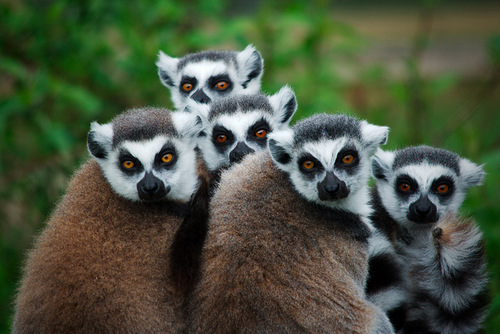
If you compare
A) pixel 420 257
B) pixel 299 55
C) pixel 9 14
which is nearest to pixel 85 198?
pixel 420 257

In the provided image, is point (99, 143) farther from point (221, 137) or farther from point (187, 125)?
point (221, 137)

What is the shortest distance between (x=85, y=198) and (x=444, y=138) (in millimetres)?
4718

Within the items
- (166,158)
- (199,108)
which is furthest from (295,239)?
(199,108)

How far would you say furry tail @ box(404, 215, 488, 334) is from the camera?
10.4 ft

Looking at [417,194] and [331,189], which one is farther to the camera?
[417,194]

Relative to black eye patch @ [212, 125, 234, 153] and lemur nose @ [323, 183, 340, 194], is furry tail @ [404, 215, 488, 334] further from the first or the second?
black eye patch @ [212, 125, 234, 153]

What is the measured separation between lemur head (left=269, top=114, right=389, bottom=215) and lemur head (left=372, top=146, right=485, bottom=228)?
634mm

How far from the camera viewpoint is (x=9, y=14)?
18.9 ft

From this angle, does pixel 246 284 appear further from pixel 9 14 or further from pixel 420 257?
pixel 9 14

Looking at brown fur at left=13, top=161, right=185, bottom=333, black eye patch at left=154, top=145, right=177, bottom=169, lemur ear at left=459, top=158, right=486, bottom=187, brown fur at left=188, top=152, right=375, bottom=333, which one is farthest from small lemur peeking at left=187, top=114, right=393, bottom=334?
lemur ear at left=459, top=158, right=486, bottom=187

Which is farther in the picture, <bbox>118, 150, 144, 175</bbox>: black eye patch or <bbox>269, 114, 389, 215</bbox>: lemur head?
<bbox>118, 150, 144, 175</bbox>: black eye patch

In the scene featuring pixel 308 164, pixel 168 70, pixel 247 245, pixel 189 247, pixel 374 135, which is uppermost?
pixel 374 135

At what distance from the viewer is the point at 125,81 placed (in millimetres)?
7105

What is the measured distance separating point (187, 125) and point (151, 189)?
62cm
